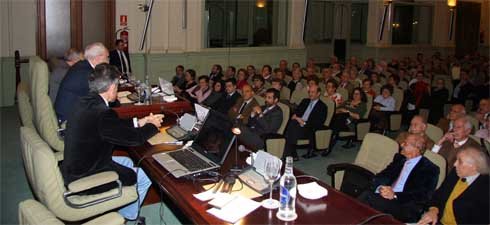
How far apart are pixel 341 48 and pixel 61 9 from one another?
8662mm

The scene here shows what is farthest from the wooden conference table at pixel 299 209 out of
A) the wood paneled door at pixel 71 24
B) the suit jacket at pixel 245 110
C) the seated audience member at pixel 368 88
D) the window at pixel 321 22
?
the window at pixel 321 22

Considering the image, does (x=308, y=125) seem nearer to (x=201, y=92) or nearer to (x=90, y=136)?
(x=201, y=92)

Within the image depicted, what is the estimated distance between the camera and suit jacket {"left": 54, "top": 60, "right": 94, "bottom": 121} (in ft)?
15.6

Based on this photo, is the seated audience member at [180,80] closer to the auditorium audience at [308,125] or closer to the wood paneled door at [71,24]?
the wood paneled door at [71,24]

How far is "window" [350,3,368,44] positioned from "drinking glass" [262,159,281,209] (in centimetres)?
1298

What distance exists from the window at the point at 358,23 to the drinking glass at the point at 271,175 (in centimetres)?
1298

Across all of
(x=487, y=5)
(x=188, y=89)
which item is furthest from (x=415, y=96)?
(x=487, y=5)

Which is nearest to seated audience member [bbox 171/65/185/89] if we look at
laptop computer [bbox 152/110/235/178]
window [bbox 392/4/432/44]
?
laptop computer [bbox 152/110/235/178]

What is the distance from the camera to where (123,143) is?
3.34 metres

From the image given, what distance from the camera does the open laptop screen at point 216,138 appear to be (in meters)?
3.34

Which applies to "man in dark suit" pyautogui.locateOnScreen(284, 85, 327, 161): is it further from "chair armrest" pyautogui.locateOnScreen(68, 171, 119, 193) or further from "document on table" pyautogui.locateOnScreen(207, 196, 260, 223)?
"document on table" pyautogui.locateOnScreen(207, 196, 260, 223)

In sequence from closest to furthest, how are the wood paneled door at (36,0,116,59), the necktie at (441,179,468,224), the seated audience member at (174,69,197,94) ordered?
the necktie at (441,179,468,224) → the seated audience member at (174,69,197,94) → the wood paneled door at (36,0,116,59)

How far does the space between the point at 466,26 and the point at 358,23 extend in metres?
4.47

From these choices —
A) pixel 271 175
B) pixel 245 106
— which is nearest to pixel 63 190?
pixel 271 175
